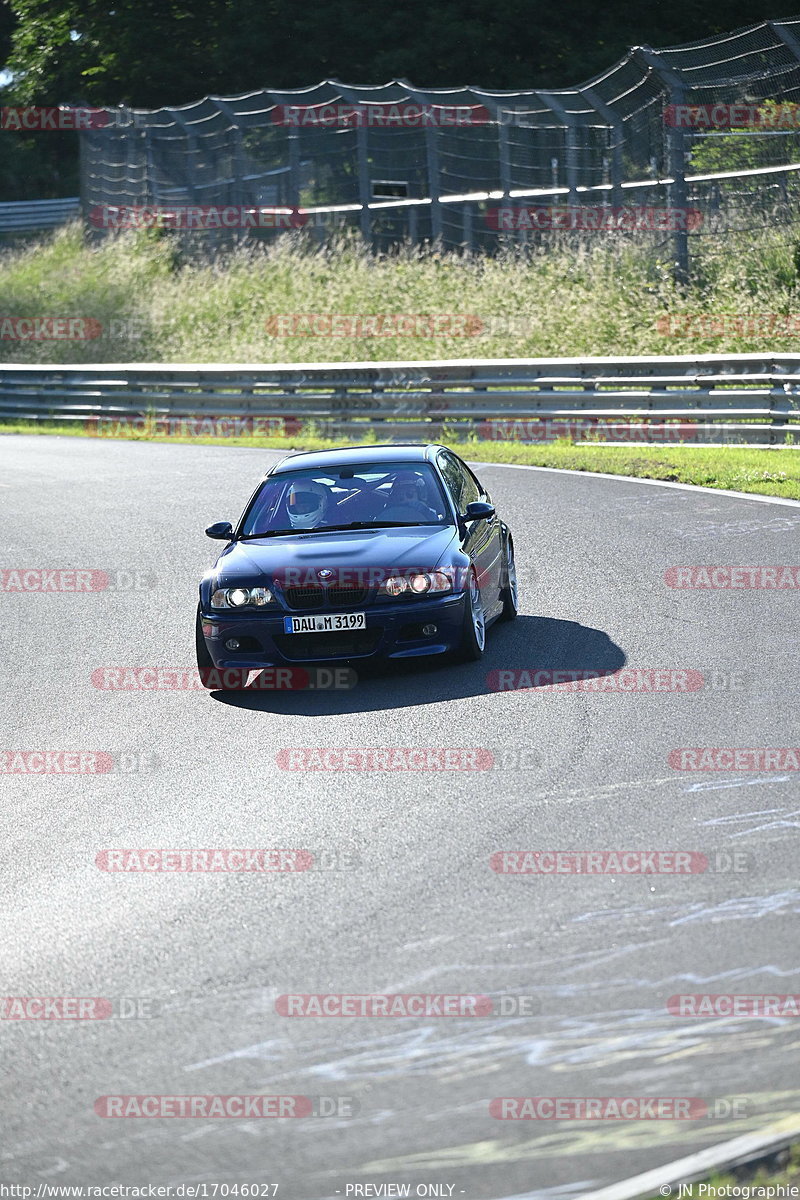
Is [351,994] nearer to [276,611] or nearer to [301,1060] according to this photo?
[301,1060]

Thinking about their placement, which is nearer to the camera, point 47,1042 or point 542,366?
point 47,1042

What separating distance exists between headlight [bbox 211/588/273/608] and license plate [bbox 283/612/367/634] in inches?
8.1

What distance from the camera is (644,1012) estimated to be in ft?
15.8

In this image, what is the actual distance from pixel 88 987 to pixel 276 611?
4649mm

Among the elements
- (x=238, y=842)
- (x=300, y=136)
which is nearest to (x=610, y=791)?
(x=238, y=842)

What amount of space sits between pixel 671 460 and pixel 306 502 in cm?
939

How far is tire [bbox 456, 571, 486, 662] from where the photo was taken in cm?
982
